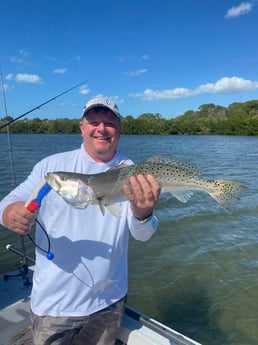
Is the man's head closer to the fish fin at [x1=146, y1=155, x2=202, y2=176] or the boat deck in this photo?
the fish fin at [x1=146, y1=155, x2=202, y2=176]

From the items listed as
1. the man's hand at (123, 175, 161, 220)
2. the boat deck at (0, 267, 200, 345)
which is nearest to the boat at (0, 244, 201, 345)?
the boat deck at (0, 267, 200, 345)

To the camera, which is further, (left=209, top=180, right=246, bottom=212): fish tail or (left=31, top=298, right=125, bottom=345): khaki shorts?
(left=209, top=180, right=246, bottom=212): fish tail

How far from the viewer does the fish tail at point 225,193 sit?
3465 mm

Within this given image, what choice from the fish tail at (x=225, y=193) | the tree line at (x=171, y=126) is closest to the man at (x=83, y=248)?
the fish tail at (x=225, y=193)

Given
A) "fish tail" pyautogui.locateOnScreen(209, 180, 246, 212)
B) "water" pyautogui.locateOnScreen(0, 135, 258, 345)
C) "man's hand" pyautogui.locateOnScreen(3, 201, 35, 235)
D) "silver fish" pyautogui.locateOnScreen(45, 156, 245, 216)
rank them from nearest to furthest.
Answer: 1. "man's hand" pyautogui.locateOnScreen(3, 201, 35, 235)
2. "silver fish" pyautogui.locateOnScreen(45, 156, 245, 216)
3. "fish tail" pyautogui.locateOnScreen(209, 180, 246, 212)
4. "water" pyautogui.locateOnScreen(0, 135, 258, 345)

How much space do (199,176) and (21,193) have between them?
1.68 meters

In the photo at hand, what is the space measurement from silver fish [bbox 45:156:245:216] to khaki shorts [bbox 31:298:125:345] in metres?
0.96

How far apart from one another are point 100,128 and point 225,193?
4.79ft

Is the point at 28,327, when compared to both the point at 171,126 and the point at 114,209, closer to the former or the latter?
the point at 114,209

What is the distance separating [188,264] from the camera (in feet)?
27.0

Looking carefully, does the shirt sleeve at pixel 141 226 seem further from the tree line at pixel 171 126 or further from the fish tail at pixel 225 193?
the tree line at pixel 171 126

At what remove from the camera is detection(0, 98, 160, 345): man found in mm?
2791

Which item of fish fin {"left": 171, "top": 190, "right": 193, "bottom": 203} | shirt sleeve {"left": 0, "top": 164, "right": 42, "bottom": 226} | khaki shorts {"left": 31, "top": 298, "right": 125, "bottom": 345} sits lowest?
khaki shorts {"left": 31, "top": 298, "right": 125, "bottom": 345}

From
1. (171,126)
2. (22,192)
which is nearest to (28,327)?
(22,192)
